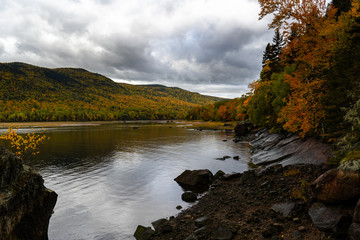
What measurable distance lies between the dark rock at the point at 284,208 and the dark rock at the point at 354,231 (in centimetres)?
332

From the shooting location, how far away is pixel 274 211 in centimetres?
1191

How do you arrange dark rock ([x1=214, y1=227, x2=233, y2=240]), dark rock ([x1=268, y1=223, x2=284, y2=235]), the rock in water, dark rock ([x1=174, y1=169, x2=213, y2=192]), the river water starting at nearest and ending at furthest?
dark rock ([x1=268, y1=223, x2=284, y2=235])
the rock in water
dark rock ([x1=214, y1=227, x2=233, y2=240])
the river water
dark rock ([x1=174, y1=169, x2=213, y2=192])

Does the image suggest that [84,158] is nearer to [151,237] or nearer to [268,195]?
[151,237]

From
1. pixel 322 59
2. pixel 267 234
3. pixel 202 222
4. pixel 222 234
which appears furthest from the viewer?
pixel 322 59

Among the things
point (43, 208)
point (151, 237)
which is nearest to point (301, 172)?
point (151, 237)

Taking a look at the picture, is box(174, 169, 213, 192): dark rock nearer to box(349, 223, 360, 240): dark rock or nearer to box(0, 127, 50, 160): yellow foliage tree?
box(349, 223, 360, 240): dark rock

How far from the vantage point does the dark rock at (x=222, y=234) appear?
10.5 m

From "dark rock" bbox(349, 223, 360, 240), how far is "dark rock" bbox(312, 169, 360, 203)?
165 cm

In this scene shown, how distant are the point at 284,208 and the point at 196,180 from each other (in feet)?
39.4

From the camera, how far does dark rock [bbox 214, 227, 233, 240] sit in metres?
10.5

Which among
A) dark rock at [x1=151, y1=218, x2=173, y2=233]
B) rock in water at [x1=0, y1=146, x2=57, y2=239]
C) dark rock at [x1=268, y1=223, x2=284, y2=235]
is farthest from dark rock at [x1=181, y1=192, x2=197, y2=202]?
rock in water at [x1=0, y1=146, x2=57, y2=239]

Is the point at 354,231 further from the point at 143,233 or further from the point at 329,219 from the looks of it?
the point at 143,233

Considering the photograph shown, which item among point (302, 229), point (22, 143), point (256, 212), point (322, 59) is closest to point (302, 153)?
point (322, 59)

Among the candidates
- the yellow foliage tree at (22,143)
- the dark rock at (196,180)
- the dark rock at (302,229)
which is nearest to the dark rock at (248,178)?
the dark rock at (196,180)
